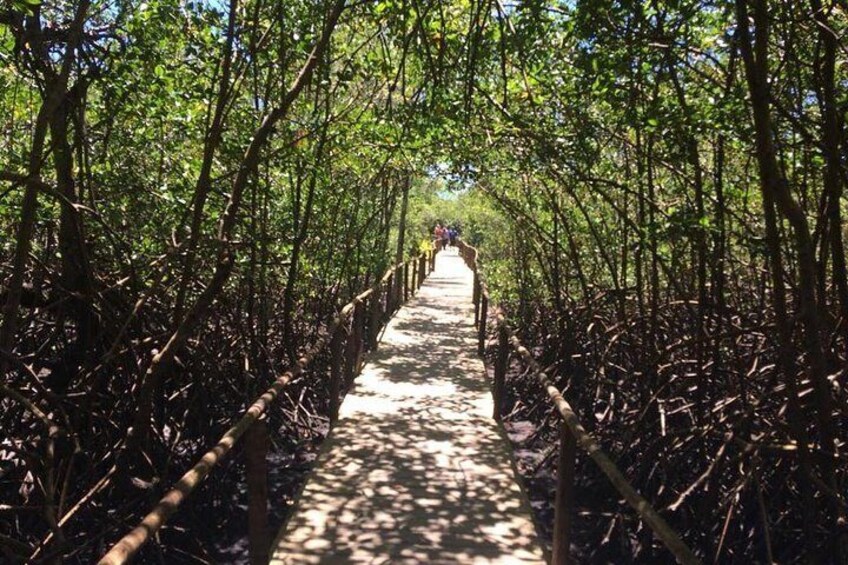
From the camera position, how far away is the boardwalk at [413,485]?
3436mm

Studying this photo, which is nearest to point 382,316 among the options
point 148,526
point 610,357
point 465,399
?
point 465,399

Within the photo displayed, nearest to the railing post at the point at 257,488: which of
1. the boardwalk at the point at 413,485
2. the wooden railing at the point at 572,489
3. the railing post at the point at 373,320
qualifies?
the boardwalk at the point at 413,485

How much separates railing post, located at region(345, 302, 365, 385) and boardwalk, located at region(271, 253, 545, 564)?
0.17m

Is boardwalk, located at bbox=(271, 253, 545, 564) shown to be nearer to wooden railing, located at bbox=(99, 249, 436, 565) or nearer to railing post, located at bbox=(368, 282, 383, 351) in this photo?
wooden railing, located at bbox=(99, 249, 436, 565)

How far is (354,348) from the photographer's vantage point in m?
7.02

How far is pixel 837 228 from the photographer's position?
2.77 m

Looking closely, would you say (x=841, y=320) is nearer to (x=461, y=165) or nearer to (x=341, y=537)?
(x=341, y=537)

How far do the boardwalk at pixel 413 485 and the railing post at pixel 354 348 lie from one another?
0.55ft

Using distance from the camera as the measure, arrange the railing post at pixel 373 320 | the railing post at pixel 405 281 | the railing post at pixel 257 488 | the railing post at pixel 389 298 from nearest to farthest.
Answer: the railing post at pixel 257 488 → the railing post at pixel 373 320 → the railing post at pixel 389 298 → the railing post at pixel 405 281

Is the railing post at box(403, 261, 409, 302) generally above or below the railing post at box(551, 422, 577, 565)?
above

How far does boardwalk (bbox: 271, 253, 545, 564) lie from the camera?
11.3ft

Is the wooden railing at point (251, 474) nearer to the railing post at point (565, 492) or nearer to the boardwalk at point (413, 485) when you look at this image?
the boardwalk at point (413, 485)

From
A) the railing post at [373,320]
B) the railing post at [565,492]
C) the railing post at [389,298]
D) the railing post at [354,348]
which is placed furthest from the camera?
the railing post at [389,298]

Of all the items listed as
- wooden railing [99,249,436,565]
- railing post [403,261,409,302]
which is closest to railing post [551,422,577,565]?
wooden railing [99,249,436,565]
